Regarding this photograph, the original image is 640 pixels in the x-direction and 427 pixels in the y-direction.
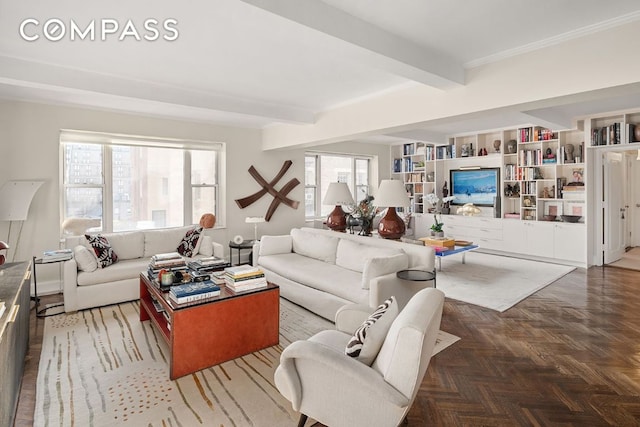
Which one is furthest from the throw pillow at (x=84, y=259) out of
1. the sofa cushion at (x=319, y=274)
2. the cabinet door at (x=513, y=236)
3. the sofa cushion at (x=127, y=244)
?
the cabinet door at (x=513, y=236)

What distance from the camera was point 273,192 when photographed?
6.69 m

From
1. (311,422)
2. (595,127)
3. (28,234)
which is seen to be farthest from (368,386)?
(595,127)

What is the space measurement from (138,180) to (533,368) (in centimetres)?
558

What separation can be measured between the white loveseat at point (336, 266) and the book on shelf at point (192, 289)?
121 centimetres

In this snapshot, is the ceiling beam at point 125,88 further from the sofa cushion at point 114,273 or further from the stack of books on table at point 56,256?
the sofa cushion at point 114,273

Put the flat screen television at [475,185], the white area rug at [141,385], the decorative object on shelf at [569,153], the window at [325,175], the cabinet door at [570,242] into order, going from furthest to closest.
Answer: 1. the window at [325,175]
2. the flat screen television at [475,185]
3. the decorative object on shelf at [569,153]
4. the cabinet door at [570,242]
5. the white area rug at [141,385]

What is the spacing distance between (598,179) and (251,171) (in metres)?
6.11

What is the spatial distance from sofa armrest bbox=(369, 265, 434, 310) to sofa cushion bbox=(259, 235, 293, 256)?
1983 mm

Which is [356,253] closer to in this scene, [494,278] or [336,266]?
[336,266]

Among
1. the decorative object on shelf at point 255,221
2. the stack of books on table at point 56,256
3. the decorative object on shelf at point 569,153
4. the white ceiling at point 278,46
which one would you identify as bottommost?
the stack of books on table at point 56,256

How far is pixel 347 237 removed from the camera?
14.4ft

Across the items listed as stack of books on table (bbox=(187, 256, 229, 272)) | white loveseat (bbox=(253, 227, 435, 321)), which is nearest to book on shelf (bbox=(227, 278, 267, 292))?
stack of books on table (bbox=(187, 256, 229, 272))

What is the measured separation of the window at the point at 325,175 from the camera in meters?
7.75

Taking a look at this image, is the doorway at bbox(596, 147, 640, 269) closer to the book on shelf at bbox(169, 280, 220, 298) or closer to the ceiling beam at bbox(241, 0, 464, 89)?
the ceiling beam at bbox(241, 0, 464, 89)
